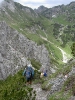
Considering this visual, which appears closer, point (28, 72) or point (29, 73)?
point (28, 72)

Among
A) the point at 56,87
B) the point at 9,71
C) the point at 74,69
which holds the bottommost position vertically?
the point at 56,87

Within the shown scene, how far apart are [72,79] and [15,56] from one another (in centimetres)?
13991


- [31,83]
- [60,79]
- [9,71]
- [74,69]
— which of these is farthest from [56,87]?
[9,71]

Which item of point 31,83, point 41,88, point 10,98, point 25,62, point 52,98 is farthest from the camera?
point 25,62

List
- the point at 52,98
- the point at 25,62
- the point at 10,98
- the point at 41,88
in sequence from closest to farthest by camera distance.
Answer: the point at 10,98
the point at 52,98
the point at 41,88
the point at 25,62

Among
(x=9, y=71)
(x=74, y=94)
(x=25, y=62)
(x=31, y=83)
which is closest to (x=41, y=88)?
(x=31, y=83)

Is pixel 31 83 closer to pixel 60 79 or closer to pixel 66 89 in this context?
pixel 60 79

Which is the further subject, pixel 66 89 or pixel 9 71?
pixel 9 71

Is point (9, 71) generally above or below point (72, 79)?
above

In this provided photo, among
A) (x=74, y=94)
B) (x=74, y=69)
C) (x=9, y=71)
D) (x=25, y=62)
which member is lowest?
(x=74, y=94)

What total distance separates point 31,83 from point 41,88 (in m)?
2.66

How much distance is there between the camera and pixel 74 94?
2228cm

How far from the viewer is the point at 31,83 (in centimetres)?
3250

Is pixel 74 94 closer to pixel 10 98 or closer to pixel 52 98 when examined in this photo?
pixel 52 98
